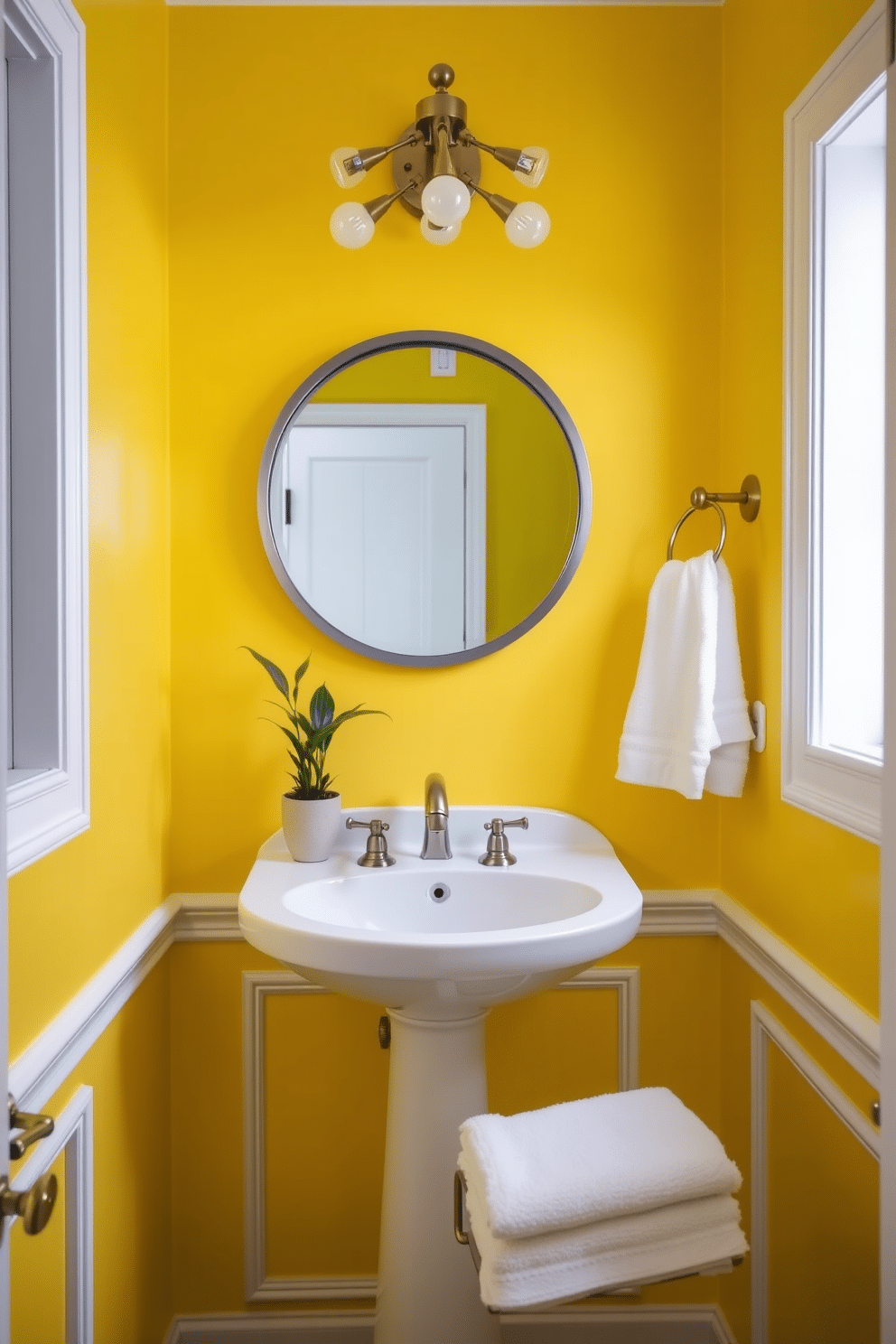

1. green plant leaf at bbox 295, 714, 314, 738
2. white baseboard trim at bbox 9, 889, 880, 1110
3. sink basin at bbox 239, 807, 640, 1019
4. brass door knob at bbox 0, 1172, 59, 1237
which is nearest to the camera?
brass door knob at bbox 0, 1172, 59, 1237

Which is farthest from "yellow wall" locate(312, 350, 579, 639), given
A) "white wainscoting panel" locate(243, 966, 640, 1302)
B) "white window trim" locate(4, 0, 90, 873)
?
"white wainscoting panel" locate(243, 966, 640, 1302)

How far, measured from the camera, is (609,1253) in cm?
97

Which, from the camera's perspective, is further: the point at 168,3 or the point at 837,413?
the point at 168,3

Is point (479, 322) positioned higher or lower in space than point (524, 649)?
higher

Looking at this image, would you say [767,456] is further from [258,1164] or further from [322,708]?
[258,1164]

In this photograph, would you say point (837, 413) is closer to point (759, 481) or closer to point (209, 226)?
point (759, 481)

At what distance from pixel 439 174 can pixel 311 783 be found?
0.99m

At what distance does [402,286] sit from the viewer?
1.62 m

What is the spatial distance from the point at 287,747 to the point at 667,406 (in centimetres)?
91

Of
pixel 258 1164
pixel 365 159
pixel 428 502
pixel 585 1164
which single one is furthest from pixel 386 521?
pixel 258 1164

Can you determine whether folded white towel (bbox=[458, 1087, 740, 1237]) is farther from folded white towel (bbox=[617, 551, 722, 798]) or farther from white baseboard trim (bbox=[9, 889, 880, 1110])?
folded white towel (bbox=[617, 551, 722, 798])

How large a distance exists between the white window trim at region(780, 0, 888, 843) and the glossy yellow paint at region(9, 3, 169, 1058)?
967 mm

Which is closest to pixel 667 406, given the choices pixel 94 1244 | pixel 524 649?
pixel 524 649

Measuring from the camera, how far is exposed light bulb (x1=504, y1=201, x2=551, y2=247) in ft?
4.69
